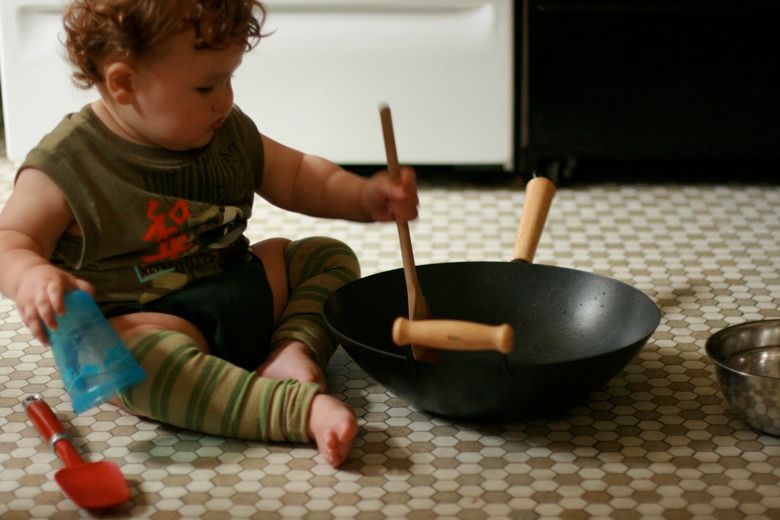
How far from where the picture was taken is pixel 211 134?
0.98 m

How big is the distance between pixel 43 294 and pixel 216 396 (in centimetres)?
15

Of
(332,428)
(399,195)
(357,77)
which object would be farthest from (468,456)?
(357,77)

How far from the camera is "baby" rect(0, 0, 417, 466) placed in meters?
0.90

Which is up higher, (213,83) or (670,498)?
(213,83)

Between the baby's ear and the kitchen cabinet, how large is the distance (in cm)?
68

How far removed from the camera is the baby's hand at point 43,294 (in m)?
0.83

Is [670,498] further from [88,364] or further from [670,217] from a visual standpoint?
[670,217]

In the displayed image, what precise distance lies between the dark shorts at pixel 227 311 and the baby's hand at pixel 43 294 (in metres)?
0.11

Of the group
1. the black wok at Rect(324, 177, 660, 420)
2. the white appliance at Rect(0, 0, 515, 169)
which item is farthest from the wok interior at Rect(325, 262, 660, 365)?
the white appliance at Rect(0, 0, 515, 169)

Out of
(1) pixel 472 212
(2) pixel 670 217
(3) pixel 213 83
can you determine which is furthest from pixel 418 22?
(3) pixel 213 83

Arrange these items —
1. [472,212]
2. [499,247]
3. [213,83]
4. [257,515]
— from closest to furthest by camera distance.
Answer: [257,515], [213,83], [499,247], [472,212]

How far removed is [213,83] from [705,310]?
0.52 m

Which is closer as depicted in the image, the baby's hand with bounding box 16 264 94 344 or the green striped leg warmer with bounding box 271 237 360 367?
the baby's hand with bounding box 16 264 94 344

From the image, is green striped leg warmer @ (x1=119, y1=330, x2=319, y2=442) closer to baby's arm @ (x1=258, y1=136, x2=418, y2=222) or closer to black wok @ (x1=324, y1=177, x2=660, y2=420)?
black wok @ (x1=324, y1=177, x2=660, y2=420)
